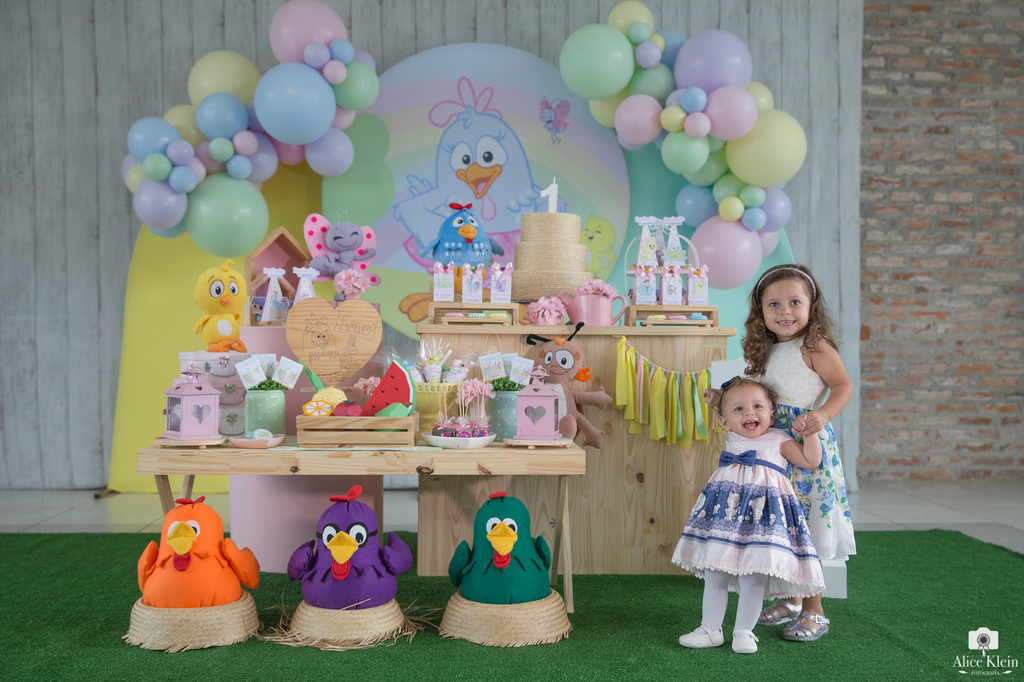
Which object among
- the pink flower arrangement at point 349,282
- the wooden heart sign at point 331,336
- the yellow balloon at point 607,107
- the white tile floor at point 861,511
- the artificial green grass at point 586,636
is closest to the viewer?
the artificial green grass at point 586,636

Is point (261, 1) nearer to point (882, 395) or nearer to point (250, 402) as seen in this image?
point (250, 402)

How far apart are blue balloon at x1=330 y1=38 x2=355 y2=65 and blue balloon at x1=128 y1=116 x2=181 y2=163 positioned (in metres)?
0.88

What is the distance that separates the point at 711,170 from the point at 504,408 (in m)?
2.23

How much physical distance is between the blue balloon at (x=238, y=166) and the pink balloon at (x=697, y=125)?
219 cm

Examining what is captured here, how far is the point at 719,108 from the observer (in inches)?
152

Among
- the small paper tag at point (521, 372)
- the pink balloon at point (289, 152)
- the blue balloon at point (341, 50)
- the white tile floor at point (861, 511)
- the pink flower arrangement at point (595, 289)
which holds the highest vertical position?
the blue balloon at point (341, 50)

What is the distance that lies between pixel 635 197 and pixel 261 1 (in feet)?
8.28

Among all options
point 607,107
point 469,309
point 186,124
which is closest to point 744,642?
point 469,309

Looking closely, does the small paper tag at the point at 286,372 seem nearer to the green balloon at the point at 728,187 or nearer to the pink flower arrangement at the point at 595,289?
the pink flower arrangement at the point at 595,289

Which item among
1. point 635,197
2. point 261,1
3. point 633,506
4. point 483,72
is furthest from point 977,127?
point 261,1

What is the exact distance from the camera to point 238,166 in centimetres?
396

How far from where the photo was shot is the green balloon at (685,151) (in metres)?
3.94

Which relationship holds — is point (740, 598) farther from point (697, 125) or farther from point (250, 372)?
point (697, 125)

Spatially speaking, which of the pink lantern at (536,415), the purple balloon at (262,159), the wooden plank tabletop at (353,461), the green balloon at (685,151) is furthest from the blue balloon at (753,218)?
the purple balloon at (262,159)
